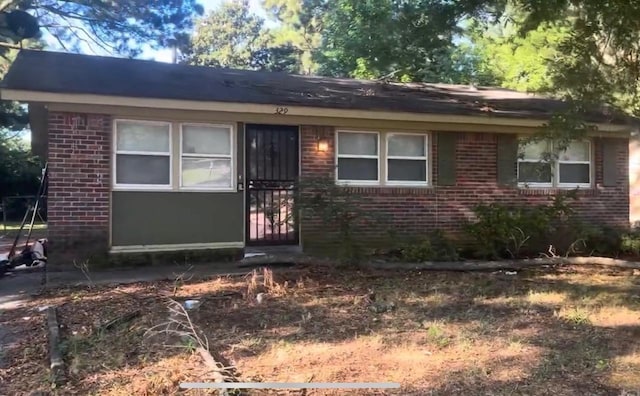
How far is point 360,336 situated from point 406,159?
20.6 ft

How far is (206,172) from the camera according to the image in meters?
10.1

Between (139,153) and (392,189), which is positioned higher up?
(139,153)

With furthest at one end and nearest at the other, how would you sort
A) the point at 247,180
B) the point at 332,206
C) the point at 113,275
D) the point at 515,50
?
the point at 515,50 < the point at 247,180 < the point at 332,206 < the point at 113,275

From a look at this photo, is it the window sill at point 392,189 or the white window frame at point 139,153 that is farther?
the window sill at point 392,189

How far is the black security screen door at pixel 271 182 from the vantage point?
34.5 ft

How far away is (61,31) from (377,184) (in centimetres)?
1705

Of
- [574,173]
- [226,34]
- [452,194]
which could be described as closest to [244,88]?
[452,194]

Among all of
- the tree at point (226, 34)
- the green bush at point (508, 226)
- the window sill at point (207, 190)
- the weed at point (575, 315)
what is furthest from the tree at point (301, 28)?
the weed at point (575, 315)

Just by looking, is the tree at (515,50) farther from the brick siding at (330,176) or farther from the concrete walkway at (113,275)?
the concrete walkway at (113,275)

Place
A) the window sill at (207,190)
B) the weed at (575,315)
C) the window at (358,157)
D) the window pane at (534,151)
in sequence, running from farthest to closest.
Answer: the window pane at (534,151), the window at (358,157), the window sill at (207,190), the weed at (575,315)

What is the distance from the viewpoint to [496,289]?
307 inches

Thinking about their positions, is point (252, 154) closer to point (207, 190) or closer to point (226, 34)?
point (207, 190)

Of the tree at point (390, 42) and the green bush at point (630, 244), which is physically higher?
the tree at point (390, 42)

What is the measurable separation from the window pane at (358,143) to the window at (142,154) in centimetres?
315
